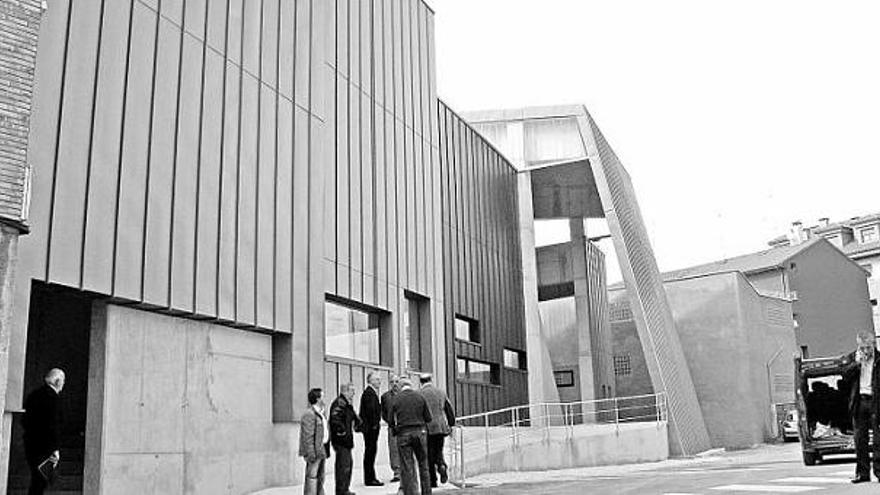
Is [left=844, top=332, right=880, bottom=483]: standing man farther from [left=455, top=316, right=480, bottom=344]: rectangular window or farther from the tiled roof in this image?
the tiled roof

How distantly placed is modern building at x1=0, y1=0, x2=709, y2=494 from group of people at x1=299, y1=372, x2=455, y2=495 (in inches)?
107

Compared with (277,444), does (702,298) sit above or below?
above

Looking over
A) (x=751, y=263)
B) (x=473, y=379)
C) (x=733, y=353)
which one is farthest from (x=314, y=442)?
(x=751, y=263)

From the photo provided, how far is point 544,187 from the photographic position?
1363 inches

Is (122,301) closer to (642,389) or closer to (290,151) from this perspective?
(290,151)

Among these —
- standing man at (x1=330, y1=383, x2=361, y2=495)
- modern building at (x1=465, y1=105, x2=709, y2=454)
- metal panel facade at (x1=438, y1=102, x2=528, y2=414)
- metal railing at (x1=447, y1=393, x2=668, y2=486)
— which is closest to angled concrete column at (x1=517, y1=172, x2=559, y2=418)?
modern building at (x1=465, y1=105, x2=709, y2=454)

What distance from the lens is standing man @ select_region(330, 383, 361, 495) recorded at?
39.4 ft

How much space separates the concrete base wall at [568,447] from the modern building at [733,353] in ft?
38.3

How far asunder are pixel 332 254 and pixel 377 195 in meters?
2.89

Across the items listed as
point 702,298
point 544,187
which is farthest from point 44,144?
point 702,298

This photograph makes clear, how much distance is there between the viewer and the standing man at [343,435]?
1202 cm

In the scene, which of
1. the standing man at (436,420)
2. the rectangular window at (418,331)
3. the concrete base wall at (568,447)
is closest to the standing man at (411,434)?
the standing man at (436,420)

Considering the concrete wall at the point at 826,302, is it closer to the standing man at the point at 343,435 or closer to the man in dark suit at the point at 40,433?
the standing man at the point at 343,435

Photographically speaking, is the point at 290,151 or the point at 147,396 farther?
the point at 290,151
